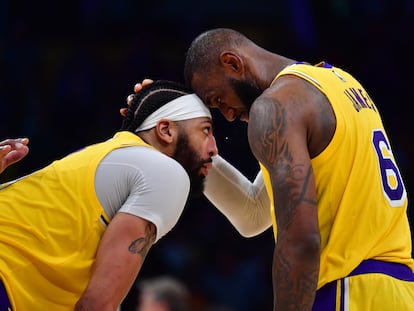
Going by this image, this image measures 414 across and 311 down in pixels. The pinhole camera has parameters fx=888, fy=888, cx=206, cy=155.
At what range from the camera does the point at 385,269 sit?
3.07m

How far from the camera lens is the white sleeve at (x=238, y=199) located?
411 centimetres

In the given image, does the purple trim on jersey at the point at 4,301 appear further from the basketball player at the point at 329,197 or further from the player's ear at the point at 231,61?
the player's ear at the point at 231,61

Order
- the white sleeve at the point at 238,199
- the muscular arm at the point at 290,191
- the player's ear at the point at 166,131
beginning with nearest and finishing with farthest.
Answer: the muscular arm at the point at 290,191
the player's ear at the point at 166,131
the white sleeve at the point at 238,199

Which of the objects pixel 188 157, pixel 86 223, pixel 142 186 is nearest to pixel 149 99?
pixel 188 157

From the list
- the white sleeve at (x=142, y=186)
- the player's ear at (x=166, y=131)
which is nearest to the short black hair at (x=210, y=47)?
the player's ear at (x=166, y=131)

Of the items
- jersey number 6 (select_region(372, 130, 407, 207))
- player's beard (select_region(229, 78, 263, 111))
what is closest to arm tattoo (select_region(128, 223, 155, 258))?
player's beard (select_region(229, 78, 263, 111))

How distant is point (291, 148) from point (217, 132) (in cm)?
286

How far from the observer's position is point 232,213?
4152 mm

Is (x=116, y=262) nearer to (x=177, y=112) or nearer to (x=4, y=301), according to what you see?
(x=4, y=301)

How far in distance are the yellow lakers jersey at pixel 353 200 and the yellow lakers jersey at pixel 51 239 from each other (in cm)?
77

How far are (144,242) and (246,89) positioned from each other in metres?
0.78

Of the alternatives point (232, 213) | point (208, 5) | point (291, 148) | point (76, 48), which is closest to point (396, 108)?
point (208, 5)

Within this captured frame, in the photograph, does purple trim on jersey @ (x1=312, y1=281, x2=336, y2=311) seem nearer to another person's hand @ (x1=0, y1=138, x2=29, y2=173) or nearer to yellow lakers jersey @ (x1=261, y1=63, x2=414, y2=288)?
yellow lakers jersey @ (x1=261, y1=63, x2=414, y2=288)

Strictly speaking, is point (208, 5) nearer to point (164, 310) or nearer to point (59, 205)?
point (164, 310)
